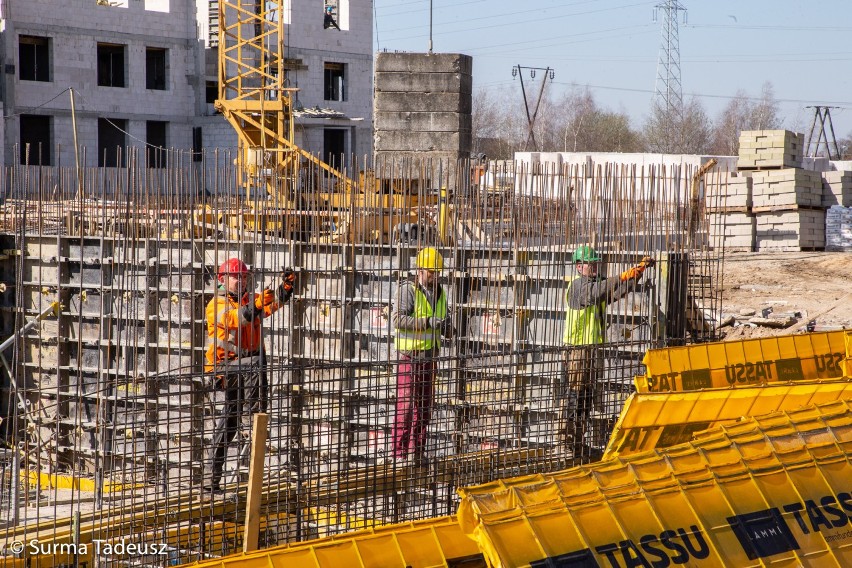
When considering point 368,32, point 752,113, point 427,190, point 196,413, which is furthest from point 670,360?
point 752,113

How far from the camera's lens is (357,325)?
8.62 metres

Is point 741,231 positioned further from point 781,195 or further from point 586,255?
point 586,255

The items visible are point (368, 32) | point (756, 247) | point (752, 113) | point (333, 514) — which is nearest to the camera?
point (333, 514)

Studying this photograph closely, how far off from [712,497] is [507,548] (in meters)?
1.07

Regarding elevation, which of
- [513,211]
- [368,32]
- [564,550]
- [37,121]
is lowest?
[564,550]

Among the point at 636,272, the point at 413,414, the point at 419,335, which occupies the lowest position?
the point at 413,414

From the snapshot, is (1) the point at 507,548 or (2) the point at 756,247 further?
(2) the point at 756,247

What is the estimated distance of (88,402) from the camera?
950cm

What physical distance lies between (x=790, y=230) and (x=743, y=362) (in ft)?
41.5

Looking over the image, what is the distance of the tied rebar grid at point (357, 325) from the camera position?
A: 640 cm

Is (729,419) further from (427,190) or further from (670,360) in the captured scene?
(427,190)

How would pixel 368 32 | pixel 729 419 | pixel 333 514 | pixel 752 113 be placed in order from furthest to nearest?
pixel 752 113 < pixel 368 32 < pixel 333 514 < pixel 729 419

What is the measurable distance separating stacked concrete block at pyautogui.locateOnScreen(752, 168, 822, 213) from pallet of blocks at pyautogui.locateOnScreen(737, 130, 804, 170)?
234 mm

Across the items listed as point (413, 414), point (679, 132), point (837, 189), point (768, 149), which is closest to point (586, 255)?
point (413, 414)
